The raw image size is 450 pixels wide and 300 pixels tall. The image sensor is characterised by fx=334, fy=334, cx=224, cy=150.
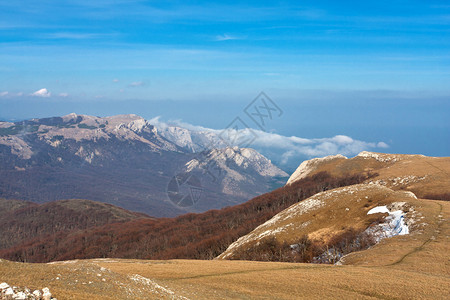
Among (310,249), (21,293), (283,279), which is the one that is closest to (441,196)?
(310,249)

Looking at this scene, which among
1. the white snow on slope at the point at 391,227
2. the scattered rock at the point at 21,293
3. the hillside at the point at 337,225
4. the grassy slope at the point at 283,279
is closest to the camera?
the scattered rock at the point at 21,293

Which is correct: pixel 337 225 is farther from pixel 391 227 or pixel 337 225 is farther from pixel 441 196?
pixel 441 196

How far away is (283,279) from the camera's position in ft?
117

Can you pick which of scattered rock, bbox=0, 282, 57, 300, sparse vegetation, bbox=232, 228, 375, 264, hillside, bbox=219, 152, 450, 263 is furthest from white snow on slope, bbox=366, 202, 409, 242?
scattered rock, bbox=0, 282, 57, 300

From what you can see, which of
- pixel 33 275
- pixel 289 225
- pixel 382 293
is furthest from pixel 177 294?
pixel 289 225

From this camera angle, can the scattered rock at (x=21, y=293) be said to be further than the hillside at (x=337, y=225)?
No

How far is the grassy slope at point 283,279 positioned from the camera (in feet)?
76.8

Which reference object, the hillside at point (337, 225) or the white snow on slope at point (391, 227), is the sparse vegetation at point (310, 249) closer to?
the hillside at point (337, 225)

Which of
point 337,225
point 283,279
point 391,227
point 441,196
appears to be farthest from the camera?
point 441,196

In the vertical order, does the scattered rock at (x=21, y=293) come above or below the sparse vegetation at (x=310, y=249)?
above

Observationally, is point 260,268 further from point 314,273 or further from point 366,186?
point 366,186

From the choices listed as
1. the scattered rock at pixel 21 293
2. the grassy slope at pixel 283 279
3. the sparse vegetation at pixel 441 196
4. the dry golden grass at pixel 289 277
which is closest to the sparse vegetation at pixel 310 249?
the dry golden grass at pixel 289 277

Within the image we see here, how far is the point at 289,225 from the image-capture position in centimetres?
8431

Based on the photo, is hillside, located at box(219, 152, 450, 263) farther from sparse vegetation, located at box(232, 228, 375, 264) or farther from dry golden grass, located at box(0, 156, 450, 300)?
dry golden grass, located at box(0, 156, 450, 300)
